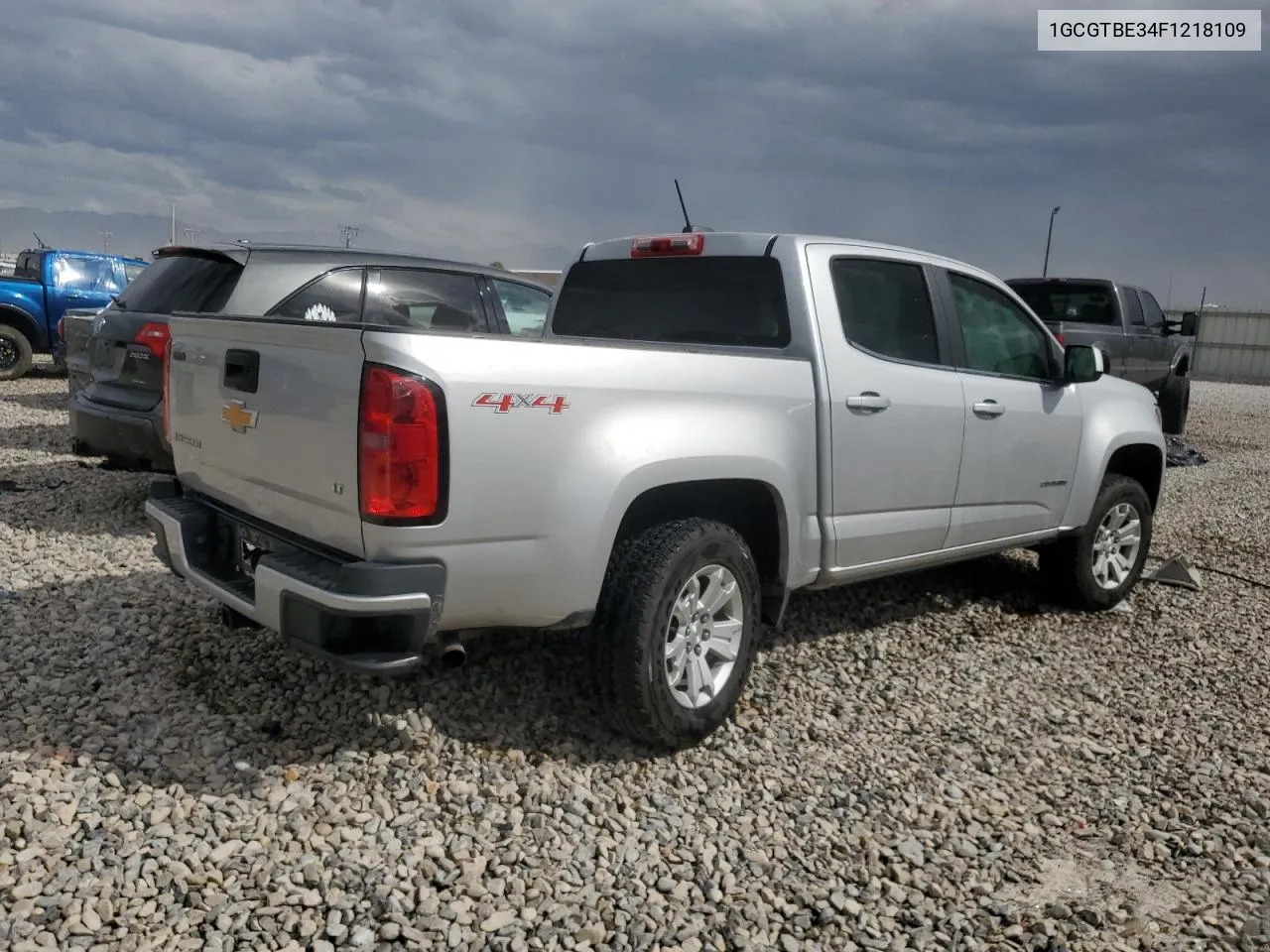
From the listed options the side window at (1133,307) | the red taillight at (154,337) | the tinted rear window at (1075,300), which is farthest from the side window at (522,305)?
the side window at (1133,307)

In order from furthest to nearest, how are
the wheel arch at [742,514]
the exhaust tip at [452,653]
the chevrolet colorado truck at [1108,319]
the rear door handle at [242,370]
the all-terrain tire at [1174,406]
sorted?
the all-terrain tire at [1174,406]
the chevrolet colorado truck at [1108,319]
the wheel arch at [742,514]
the rear door handle at [242,370]
the exhaust tip at [452,653]

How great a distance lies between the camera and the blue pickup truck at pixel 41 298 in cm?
1358

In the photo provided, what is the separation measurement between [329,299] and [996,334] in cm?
365

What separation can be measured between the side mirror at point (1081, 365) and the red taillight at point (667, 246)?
2.03 meters

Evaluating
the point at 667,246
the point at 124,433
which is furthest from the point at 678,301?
the point at 124,433

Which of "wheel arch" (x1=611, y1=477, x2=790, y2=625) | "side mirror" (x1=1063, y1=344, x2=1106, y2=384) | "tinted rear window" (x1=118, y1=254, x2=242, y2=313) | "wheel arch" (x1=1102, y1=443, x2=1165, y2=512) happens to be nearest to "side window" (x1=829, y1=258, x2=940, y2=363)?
"wheel arch" (x1=611, y1=477, x2=790, y2=625)

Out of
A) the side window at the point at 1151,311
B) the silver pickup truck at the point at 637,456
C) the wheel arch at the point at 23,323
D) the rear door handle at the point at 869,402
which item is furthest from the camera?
the wheel arch at the point at 23,323

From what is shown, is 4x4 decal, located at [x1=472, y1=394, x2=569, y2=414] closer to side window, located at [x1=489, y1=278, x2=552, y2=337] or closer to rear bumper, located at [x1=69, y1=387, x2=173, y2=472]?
side window, located at [x1=489, y1=278, x2=552, y2=337]

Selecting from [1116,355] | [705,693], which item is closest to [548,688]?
[705,693]

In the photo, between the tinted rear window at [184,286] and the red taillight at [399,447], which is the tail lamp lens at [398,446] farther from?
the tinted rear window at [184,286]

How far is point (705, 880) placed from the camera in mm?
2879

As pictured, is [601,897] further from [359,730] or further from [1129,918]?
[1129,918]

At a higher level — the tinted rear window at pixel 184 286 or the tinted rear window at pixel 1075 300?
the tinted rear window at pixel 1075 300

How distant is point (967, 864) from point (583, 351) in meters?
1.94
